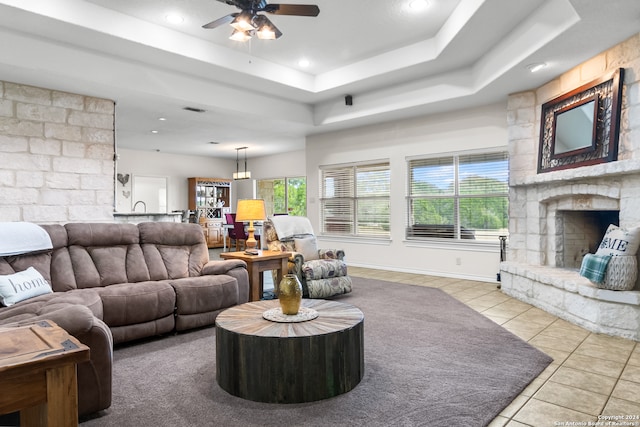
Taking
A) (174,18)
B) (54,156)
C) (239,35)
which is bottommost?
(54,156)

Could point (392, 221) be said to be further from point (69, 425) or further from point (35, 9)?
point (69, 425)

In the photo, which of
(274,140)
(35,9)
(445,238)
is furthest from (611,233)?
(274,140)

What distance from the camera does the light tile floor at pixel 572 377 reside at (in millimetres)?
1978

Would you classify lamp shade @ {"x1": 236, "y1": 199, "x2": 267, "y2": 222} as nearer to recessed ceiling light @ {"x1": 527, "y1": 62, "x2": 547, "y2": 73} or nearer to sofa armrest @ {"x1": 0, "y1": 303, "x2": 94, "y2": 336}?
sofa armrest @ {"x1": 0, "y1": 303, "x2": 94, "y2": 336}

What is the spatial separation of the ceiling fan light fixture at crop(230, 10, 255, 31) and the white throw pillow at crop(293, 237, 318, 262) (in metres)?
2.56

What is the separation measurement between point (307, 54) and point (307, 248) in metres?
2.59

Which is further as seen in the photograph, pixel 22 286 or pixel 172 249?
pixel 172 249

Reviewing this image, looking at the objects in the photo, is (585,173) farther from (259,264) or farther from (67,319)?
(67,319)

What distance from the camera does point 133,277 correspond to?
11.7 ft

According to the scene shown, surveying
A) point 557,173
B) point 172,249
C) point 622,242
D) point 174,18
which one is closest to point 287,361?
point 172,249

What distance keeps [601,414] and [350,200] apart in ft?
18.5

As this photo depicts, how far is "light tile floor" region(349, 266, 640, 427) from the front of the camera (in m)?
1.98

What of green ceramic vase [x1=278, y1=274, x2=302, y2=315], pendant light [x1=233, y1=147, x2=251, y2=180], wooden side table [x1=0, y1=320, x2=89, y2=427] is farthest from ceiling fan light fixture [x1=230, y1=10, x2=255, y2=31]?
pendant light [x1=233, y1=147, x2=251, y2=180]

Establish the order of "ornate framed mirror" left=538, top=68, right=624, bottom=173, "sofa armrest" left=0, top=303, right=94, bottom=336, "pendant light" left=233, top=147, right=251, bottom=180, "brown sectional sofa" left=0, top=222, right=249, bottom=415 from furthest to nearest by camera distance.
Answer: "pendant light" left=233, top=147, right=251, bottom=180 < "ornate framed mirror" left=538, top=68, right=624, bottom=173 < "brown sectional sofa" left=0, top=222, right=249, bottom=415 < "sofa armrest" left=0, top=303, right=94, bottom=336
